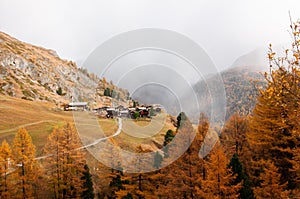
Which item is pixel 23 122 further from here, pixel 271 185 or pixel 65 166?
pixel 271 185

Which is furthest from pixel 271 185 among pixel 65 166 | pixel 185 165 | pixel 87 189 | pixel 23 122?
pixel 23 122

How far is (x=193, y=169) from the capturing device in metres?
22.6

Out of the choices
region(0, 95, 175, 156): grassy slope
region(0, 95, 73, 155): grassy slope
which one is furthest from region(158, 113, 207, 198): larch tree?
region(0, 95, 73, 155): grassy slope

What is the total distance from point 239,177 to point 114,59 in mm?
16228

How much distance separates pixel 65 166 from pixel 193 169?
53.3 feet

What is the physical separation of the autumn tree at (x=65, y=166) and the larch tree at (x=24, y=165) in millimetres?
2031

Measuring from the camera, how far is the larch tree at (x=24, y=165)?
2860cm

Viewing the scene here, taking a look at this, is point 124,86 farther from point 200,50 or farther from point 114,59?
point 200,50

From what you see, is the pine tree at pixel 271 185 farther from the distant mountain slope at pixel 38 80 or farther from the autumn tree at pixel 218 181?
the distant mountain slope at pixel 38 80

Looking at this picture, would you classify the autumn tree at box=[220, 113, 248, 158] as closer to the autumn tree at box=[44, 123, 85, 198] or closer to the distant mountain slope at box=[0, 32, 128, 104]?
the autumn tree at box=[44, 123, 85, 198]

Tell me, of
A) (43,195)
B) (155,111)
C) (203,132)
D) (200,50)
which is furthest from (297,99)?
(43,195)

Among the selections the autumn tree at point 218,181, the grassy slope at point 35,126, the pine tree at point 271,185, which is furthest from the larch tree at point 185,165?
the grassy slope at point 35,126

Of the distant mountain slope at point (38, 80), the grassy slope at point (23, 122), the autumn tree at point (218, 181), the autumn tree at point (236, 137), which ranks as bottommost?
the autumn tree at point (218, 181)

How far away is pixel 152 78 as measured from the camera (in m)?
16.0
